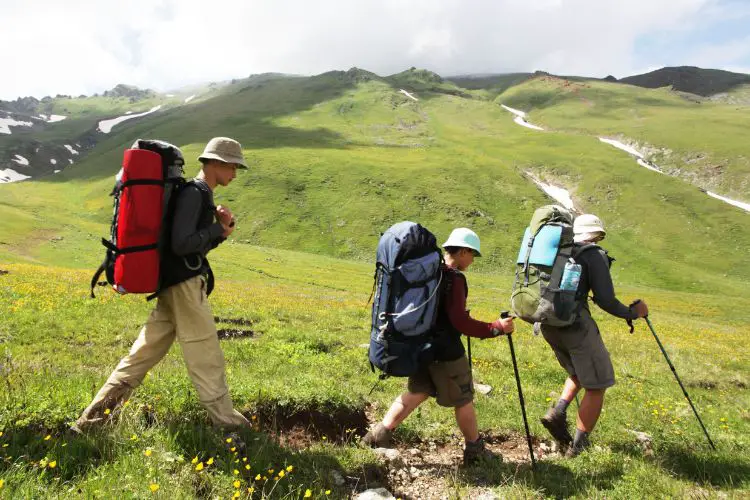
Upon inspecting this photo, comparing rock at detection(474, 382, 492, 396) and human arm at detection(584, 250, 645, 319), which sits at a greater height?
human arm at detection(584, 250, 645, 319)

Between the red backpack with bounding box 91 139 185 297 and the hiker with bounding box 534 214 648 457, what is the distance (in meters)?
5.84

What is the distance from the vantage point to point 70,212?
79.9m

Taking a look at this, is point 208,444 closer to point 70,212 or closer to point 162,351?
point 162,351

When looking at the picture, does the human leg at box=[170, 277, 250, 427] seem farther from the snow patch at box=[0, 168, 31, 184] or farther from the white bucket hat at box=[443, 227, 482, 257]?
the snow patch at box=[0, 168, 31, 184]

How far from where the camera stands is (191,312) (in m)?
5.51

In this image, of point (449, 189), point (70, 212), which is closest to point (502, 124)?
point (449, 189)

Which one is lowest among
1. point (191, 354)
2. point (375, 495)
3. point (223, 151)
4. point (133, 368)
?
point (375, 495)

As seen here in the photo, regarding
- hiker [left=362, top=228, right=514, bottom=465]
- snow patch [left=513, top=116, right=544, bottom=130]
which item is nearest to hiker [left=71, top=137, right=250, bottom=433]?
hiker [left=362, top=228, right=514, bottom=465]

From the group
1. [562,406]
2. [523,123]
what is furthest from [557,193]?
[562,406]

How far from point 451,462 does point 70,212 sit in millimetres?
93430

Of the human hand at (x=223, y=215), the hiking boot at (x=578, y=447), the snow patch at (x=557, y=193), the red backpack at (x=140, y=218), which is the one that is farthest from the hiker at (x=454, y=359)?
the snow patch at (x=557, y=193)

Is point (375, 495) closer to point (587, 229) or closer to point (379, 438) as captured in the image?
point (379, 438)

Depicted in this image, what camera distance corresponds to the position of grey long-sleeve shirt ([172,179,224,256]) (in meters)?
5.12

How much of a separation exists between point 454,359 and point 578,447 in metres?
2.79
